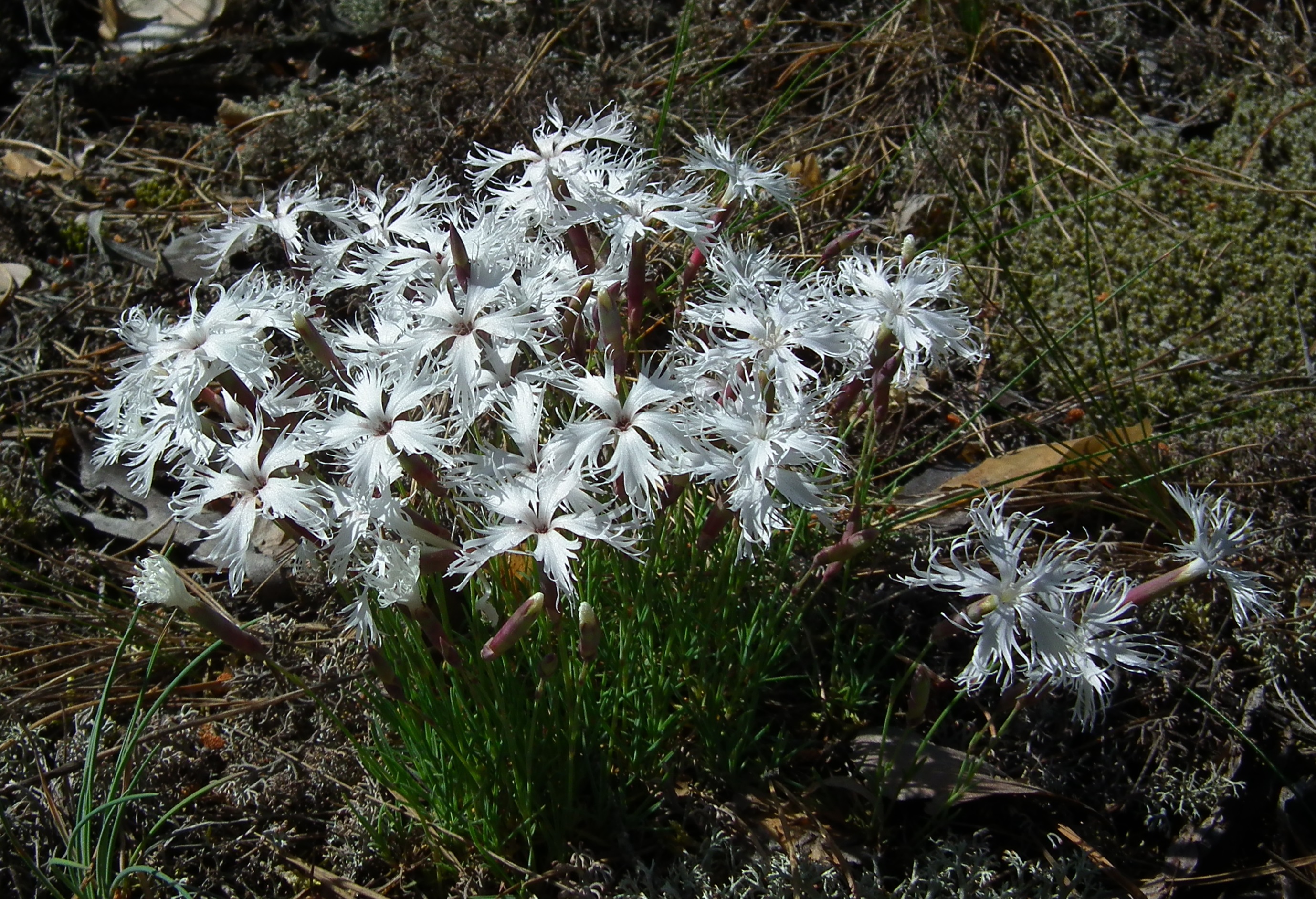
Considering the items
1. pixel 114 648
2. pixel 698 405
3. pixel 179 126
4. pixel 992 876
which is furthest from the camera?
pixel 179 126

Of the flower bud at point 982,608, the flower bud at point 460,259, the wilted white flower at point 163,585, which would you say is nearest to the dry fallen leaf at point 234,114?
the flower bud at point 460,259

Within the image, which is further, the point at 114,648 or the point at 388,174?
the point at 388,174

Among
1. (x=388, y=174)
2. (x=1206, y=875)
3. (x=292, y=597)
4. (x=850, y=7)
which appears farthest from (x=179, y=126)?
(x=1206, y=875)

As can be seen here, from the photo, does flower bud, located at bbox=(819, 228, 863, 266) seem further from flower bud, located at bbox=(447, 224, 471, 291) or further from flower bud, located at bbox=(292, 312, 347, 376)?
flower bud, located at bbox=(292, 312, 347, 376)

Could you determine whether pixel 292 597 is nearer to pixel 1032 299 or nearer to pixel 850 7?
pixel 1032 299

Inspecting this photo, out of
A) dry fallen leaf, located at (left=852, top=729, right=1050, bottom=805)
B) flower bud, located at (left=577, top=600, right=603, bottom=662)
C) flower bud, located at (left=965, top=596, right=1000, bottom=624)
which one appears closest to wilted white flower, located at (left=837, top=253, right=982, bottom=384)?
flower bud, located at (left=965, top=596, right=1000, bottom=624)

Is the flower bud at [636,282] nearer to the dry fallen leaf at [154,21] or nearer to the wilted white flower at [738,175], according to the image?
the wilted white flower at [738,175]
